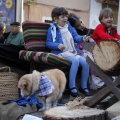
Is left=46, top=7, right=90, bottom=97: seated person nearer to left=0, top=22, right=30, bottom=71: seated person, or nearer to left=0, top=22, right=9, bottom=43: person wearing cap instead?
left=0, top=22, right=30, bottom=71: seated person

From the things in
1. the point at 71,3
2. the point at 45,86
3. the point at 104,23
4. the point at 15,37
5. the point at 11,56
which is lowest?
the point at 45,86

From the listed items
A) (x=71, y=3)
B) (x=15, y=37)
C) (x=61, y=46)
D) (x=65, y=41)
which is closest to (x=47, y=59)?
(x=61, y=46)

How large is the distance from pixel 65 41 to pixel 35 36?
0.49 m

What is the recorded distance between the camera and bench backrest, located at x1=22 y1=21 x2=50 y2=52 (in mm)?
5516

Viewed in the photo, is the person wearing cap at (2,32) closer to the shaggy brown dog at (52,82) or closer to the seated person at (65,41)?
the seated person at (65,41)

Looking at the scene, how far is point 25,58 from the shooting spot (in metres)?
5.36

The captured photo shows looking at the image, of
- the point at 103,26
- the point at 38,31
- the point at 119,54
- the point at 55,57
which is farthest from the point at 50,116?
the point at 38,31

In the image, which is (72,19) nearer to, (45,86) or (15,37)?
(15,37)

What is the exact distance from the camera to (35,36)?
5.54m

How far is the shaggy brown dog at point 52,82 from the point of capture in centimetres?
459

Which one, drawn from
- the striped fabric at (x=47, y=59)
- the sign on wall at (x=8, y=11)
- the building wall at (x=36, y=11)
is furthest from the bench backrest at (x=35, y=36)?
the building wall at (x=36, y=11)

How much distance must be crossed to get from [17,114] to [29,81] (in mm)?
481

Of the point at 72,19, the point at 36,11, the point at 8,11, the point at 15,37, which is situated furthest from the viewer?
the point at 36,11

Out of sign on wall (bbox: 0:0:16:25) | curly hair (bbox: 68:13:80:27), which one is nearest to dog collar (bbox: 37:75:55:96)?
curly hair (bbox: 68:13:80:27)
